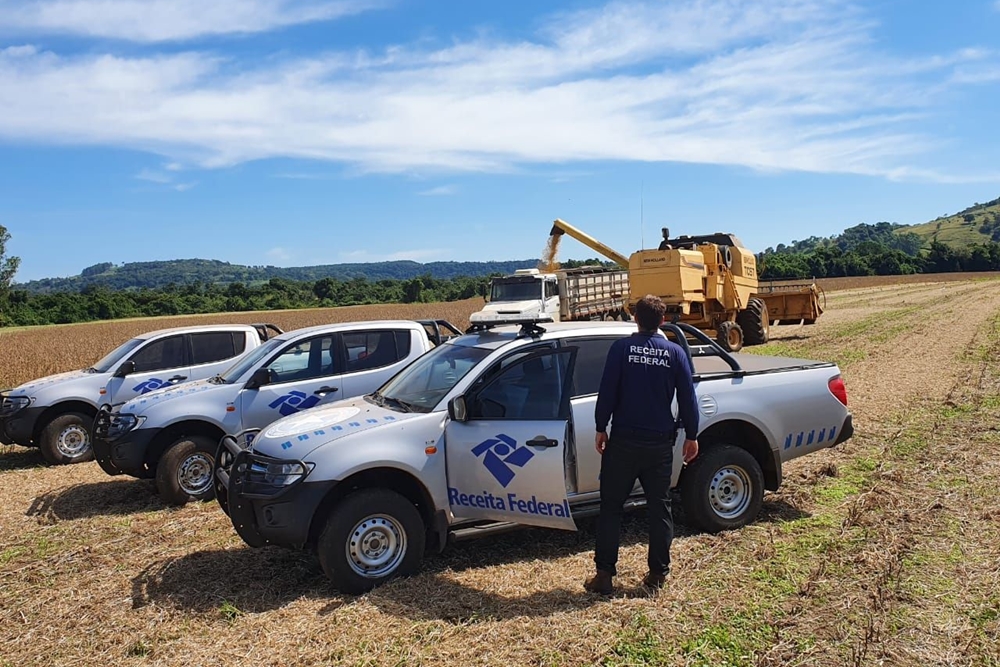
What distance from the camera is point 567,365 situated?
5.78 metres

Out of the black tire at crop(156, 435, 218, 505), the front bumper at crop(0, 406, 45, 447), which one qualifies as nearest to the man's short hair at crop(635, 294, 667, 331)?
the black tire at crop(156, 435, 218, 505)

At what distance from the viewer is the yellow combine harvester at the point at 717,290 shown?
1939 centimetres

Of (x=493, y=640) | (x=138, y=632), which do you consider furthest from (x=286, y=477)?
(x=493, y=640)

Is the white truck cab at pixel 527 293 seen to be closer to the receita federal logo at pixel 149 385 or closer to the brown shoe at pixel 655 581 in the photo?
the receita federal logo at pixel 149 385

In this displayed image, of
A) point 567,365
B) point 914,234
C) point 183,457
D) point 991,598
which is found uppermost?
point 914,234

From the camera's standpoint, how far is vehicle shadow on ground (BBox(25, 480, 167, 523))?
7.77 meters

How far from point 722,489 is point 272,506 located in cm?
339

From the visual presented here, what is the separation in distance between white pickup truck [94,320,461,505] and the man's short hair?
4367 mm

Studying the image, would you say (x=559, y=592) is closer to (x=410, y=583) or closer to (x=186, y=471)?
(x=410, y=583)

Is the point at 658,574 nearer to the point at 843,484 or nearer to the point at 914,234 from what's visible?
the point at 843,484

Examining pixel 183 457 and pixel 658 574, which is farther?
pixel 183 457

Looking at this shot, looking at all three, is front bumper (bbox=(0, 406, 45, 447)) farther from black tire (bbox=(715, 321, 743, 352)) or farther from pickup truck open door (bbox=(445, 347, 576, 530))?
black tire (bbox=(715, 321, 743, 352))

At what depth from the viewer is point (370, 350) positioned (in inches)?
351

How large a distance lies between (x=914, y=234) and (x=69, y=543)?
19542cm
